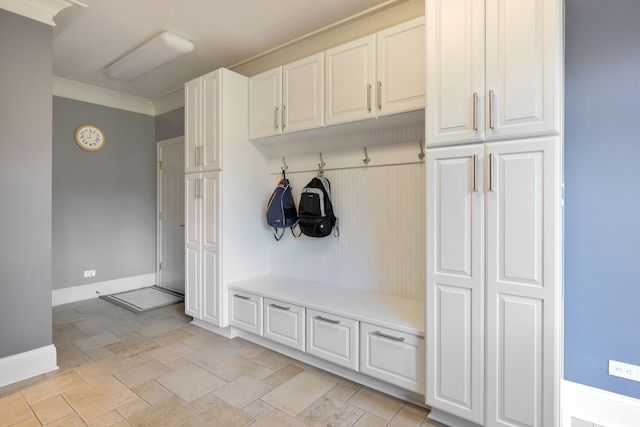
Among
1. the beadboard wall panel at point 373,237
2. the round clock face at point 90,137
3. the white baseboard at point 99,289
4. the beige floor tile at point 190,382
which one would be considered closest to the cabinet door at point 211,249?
the beige floor tile at point 190,382

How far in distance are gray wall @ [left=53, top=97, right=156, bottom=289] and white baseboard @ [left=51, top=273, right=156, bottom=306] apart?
0.21 ft

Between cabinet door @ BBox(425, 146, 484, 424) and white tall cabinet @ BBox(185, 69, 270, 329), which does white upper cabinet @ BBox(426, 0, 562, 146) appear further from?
white tall cabinet @ BBox(185, 69, 270, 329)

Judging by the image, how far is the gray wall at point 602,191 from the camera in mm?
1716

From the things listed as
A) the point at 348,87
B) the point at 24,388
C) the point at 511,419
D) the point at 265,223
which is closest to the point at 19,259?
the point at 24,388

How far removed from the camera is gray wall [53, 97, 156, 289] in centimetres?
406

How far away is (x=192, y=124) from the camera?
10.7 ft

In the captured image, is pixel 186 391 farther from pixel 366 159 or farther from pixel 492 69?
pixel 492 69

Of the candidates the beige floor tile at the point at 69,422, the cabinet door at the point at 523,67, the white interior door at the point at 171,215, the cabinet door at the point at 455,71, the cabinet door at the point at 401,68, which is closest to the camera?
the cabinet door at the point at 523,67

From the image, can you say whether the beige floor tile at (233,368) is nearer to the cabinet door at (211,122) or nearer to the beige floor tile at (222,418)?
the beige floor tile at (222,418)

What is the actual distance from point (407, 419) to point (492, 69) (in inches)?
78.0

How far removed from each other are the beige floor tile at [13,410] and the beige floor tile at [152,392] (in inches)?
22.4

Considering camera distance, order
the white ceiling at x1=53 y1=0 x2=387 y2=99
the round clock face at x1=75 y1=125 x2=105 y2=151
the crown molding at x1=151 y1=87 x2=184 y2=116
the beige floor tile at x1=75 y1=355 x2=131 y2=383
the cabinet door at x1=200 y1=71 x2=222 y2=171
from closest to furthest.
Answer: the beige floor tile at x1=75 y1=355 x2=131 y2=383 < the white ceiling at x1=53 y1=0 x2=387 y2=99 < the cabinet door at x1=200 y1=71 x2=222 y2=171 < the round clock face at x1=75 y1=125 x2=105 y2=151 < the crown molding at x1=151 y1=87 x2=184 y2=116

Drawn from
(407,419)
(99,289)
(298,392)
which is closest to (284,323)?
(298,392)

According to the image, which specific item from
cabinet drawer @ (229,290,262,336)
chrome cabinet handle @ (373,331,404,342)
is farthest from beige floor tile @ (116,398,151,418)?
chrome cabinet handle @ (373,331,404,342)
